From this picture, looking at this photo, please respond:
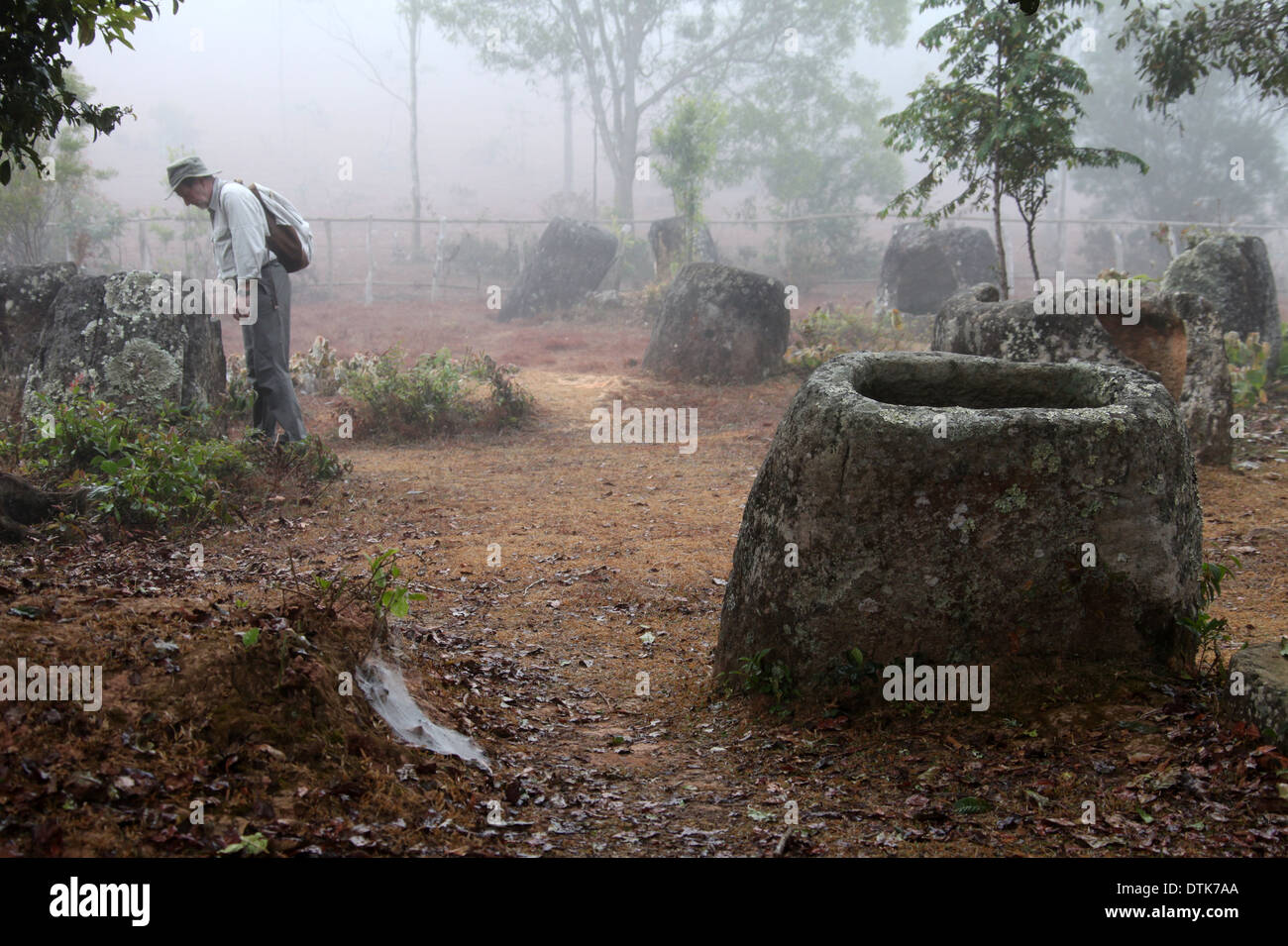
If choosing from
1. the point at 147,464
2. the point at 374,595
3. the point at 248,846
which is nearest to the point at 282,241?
the point at 147,464

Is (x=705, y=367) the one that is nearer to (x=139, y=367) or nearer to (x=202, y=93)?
(x=139, y=367)

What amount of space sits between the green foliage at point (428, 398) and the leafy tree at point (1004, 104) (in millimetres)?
5047

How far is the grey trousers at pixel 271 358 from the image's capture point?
24.6 feet

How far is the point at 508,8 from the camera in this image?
2930 cm

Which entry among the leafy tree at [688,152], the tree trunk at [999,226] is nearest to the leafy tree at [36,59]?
the tree trunk at [999,226]

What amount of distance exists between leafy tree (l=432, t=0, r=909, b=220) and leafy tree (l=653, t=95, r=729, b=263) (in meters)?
9.33

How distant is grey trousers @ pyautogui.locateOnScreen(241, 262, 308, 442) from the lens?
7.50 m

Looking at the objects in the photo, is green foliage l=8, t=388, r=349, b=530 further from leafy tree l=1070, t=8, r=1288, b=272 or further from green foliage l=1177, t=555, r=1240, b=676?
leafy tree l=1070, t=8, r=1288, b=272

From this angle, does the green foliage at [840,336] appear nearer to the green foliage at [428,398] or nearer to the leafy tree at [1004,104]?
the leafy tree at [1004,104]

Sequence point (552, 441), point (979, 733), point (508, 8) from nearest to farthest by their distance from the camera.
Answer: point (979, 733) < point (552, 441) < point (508, 8)

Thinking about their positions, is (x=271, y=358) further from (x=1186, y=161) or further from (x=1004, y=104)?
(x=1186, y=161)

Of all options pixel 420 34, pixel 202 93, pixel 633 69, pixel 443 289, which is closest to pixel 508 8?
pixel 633 69

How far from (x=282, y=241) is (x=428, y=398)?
2.92 m
